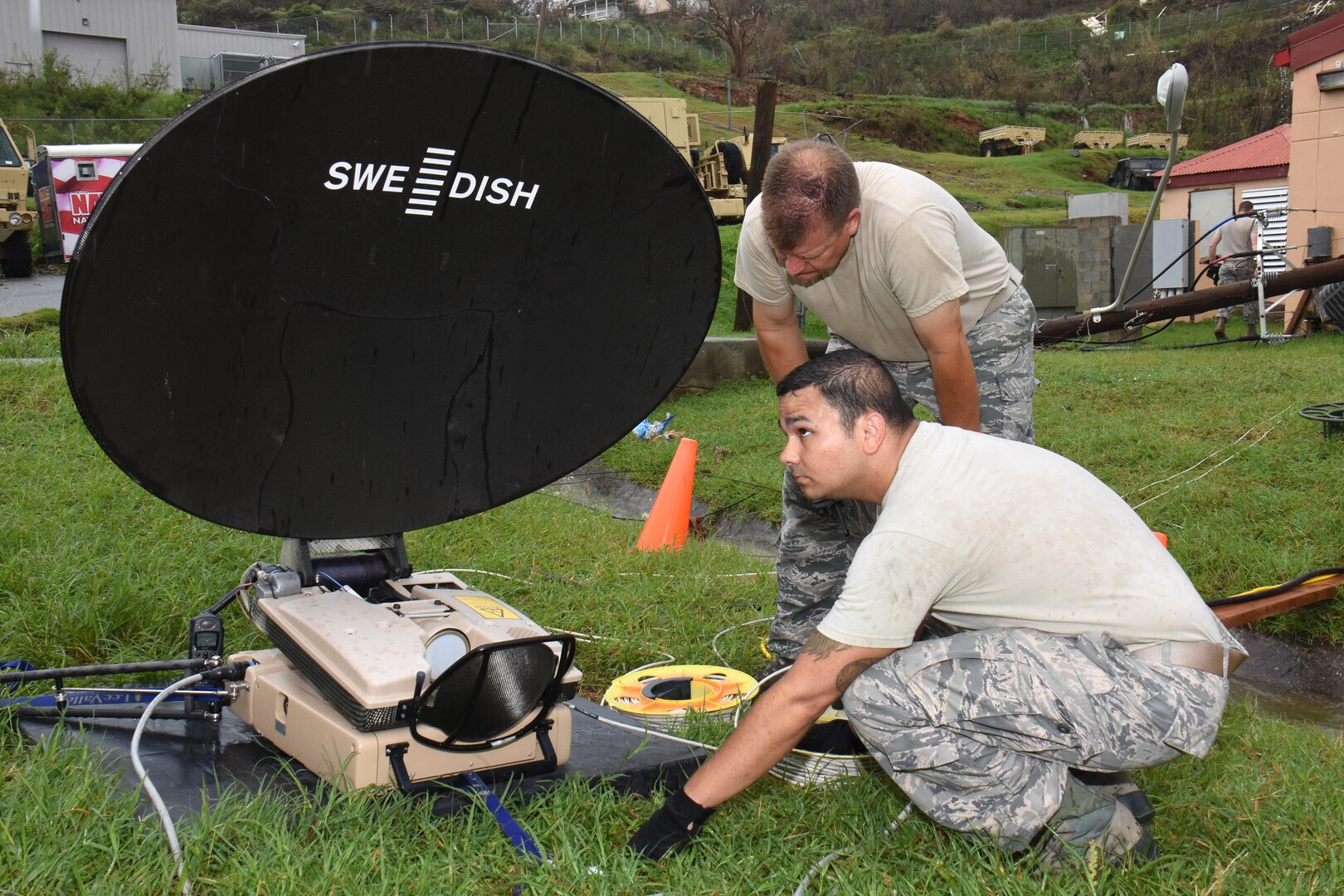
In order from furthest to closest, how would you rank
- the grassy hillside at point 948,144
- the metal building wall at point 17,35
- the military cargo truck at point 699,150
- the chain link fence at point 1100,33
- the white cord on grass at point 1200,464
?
the chain link fence at point 1100,33, the grassy hillside at point 948,144, the metal building wall at point 17,35, the military cargo truck at point 699,150, the white cord on grass at point 1200,464

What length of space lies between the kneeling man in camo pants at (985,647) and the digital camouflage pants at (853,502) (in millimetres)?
925

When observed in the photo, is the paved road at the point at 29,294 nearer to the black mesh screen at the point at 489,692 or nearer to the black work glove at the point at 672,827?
the black mesh screen at the point at 489,692

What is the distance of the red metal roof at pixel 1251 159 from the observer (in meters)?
18.8

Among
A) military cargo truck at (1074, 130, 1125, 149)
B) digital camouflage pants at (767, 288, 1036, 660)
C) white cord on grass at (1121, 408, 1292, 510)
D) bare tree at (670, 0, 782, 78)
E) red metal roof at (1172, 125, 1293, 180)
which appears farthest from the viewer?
bare tree at (670, 0, 782, 78)

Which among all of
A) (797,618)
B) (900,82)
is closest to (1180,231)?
(797,618)

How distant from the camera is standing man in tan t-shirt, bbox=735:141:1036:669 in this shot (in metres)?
2.80

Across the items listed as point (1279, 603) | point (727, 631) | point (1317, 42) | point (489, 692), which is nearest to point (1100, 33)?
point (1317, 42)

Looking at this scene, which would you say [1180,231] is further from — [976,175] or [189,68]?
[189,68]

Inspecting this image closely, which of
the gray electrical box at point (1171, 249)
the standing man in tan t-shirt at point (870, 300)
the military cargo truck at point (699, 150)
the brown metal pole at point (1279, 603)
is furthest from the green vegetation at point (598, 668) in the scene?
the military cargo truck at point (699, 150)

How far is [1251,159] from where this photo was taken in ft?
63.2

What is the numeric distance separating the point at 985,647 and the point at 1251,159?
19966 mm

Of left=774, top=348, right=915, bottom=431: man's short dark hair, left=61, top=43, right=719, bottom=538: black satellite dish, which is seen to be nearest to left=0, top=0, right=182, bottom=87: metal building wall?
→ left=61, top=43, right=719, bottom=538: black satellite dish

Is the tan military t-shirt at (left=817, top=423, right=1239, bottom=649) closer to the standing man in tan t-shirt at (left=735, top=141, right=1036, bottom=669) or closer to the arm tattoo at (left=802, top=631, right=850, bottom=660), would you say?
the arm tattoo at (left=802, top=631, right=850, bottom=660)

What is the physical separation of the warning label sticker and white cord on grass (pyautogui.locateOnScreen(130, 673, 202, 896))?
2.11 ft
